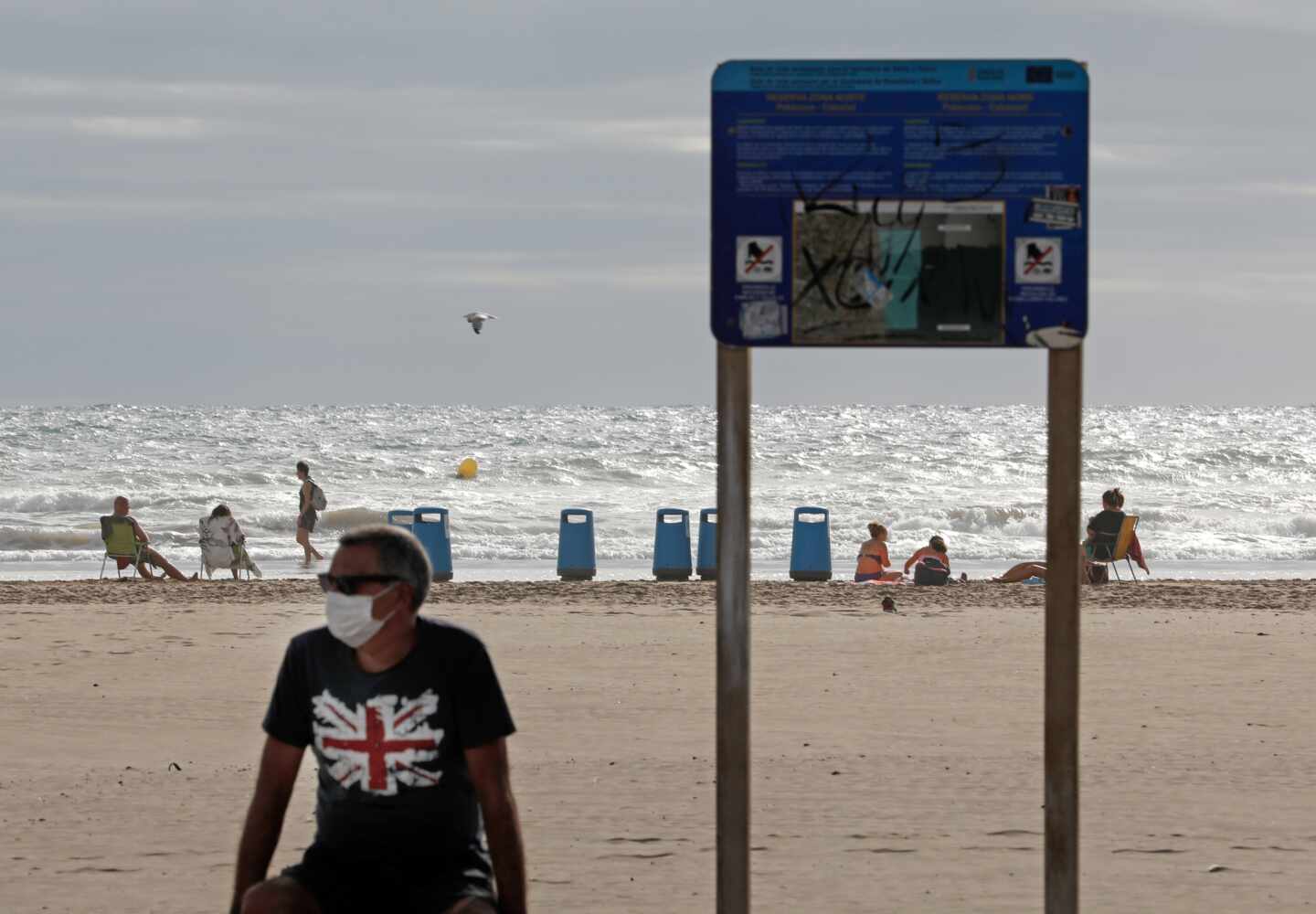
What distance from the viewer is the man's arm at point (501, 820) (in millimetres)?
3861

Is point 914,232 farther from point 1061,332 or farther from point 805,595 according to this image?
point 805,595

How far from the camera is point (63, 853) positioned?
21.7 ft

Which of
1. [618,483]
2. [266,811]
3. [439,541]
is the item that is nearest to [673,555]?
[439,541]

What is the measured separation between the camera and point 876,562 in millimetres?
19922

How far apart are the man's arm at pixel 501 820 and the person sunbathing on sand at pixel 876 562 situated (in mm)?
15905

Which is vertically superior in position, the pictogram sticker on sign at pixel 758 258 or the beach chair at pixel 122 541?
the pictogram sticker on sign at pixel 758 258

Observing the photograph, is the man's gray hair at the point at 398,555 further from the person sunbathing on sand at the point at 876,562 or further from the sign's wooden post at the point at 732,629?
the person sunbathing on sand at the point at 876,562

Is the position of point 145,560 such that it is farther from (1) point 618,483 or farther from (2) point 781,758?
(1) point 618,483

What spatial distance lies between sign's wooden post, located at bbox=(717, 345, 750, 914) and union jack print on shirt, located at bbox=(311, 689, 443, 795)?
89cm

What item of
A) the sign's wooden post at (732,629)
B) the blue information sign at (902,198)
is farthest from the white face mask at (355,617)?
the blue information sign at (902,198)

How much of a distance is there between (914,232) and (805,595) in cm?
1324

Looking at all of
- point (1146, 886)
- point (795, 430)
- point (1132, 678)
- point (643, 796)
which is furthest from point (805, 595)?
point (795, 430)

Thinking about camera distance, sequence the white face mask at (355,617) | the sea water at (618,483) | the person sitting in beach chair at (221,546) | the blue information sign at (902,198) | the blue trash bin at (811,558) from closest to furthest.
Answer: the white face mask at (355,617), the blue information sign at (902,198), the blue trash bin at (811,558), the person sitting in beach chair at (221,546), the sea water at (618,483)

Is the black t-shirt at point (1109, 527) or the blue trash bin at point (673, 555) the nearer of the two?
the black t-shirt at point (1109, 527)
